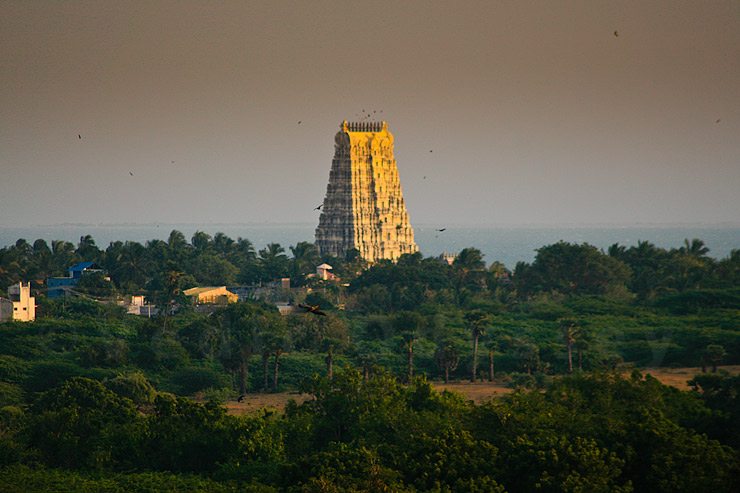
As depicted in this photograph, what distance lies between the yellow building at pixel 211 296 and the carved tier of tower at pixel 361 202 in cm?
2663

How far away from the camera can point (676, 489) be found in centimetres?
4559

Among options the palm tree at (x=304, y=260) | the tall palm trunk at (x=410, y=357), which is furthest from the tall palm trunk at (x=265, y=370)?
the palm tree at (x=304, y=260)

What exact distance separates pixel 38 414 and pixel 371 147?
78.6 metres

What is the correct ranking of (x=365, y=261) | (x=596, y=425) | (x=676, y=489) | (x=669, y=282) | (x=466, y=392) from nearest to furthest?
(x=676, y=489) < (x=596, y=425) < (x=466, y=392) < (x=669, y=282) < (x=365, y=261)

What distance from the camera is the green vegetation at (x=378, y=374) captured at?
4759 centimetres

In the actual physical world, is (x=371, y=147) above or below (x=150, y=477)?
above

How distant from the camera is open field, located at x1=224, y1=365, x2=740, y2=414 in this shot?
68812 mm

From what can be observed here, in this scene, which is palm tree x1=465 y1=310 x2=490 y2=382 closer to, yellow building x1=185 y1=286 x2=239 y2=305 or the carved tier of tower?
yellow building x1=185 y1=286 x2=239 y2=305

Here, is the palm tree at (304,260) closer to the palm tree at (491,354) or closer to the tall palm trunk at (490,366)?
the palm tree at (491,354)

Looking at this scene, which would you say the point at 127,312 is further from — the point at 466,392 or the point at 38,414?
the point at 38,414

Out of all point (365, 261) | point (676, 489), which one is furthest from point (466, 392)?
point (365, 261)

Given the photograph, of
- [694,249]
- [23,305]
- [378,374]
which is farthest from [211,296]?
[378,374]

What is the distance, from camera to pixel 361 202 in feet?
438

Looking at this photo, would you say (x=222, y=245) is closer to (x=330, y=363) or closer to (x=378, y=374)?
(x=330, y=363)
